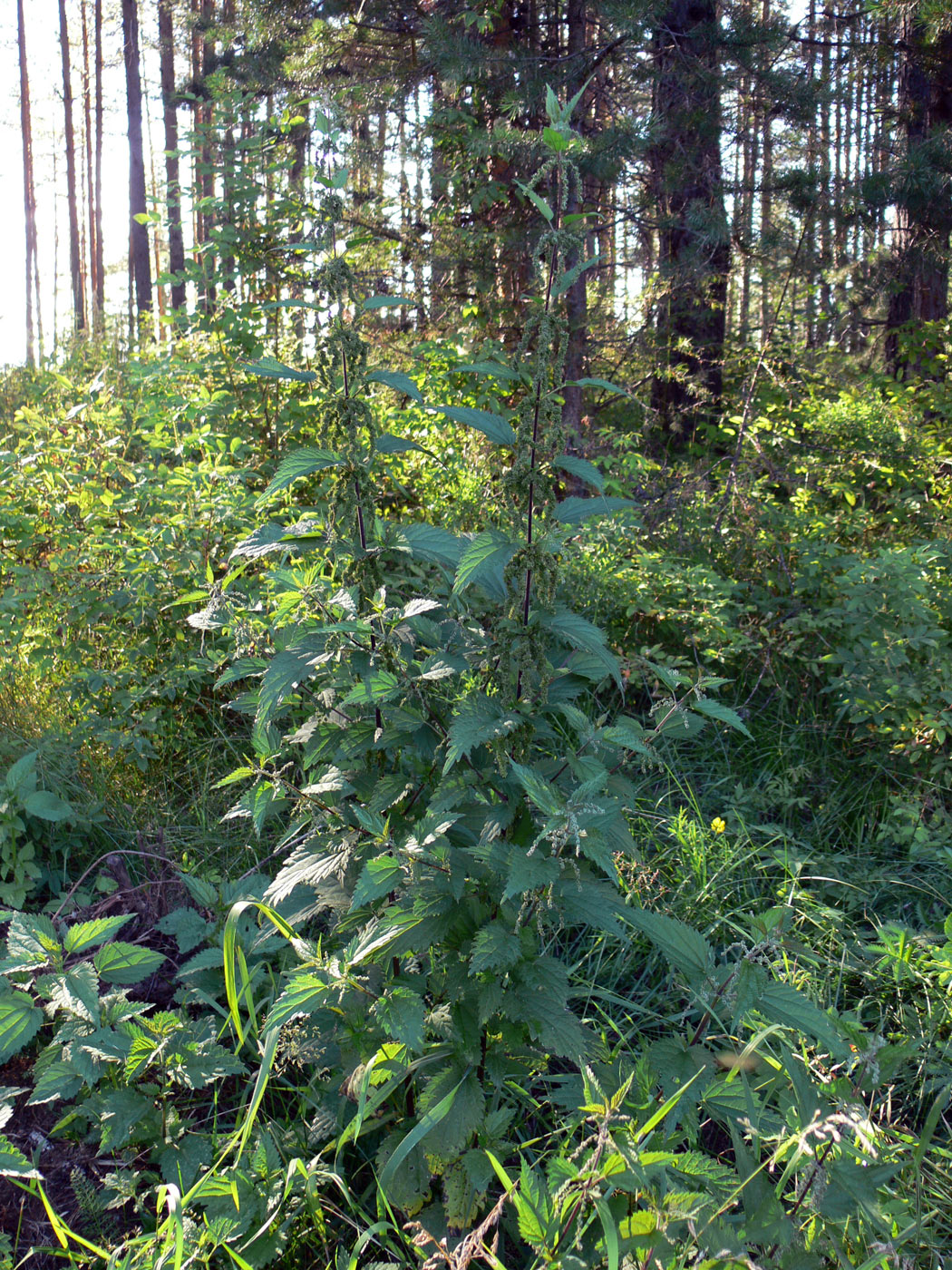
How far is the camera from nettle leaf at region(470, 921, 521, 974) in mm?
1420

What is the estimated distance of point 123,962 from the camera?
6.11 feet

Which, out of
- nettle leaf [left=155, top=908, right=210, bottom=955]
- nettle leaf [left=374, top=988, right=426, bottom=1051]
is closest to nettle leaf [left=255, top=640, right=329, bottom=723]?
nettle leaf [left=374, top=988, right=426, bottom=1051]

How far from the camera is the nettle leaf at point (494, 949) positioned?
4.66ft

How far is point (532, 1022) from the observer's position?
1.51 m

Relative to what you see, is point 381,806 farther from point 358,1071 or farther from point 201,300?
point 201,300

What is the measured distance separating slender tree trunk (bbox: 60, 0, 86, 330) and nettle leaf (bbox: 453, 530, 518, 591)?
654 inches

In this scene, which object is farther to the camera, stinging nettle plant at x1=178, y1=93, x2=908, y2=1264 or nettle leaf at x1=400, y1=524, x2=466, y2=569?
nettle leaf at x1=400, y1=524, x2=466, y2=569

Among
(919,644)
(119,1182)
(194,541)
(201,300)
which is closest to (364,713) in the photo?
(119,1182)

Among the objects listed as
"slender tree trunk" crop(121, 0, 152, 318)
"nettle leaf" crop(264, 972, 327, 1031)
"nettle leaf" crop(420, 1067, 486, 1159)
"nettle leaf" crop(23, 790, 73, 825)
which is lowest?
"nettle leaf" crop(420, 1067, 486, 1159)

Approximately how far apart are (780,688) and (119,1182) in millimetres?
2897

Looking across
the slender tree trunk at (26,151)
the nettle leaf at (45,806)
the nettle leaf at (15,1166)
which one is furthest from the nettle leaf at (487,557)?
the slender tree trunk at (26,151)

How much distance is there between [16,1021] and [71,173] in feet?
95.2

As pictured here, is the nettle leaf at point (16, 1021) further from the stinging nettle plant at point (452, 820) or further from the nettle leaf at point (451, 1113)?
the nettle leaf at point (451, 1113)

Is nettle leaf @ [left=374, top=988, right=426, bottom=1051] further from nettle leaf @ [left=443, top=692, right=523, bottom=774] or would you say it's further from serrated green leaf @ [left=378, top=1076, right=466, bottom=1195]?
nettle leaf @ [left=443, top=692, right=523, bottom=774]
